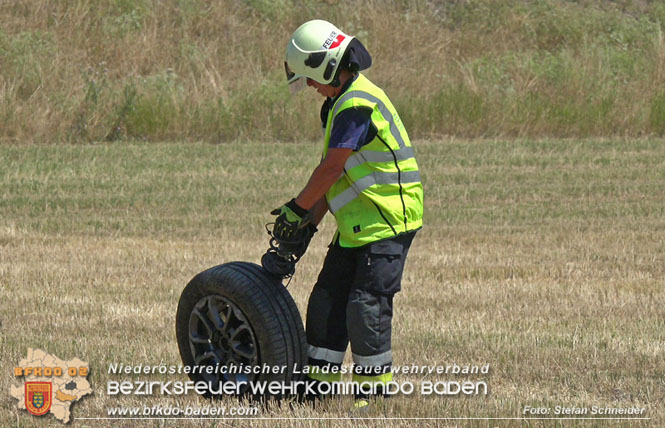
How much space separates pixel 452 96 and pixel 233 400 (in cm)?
1426

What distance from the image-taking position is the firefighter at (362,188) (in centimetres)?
540

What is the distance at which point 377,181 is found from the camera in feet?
18.0

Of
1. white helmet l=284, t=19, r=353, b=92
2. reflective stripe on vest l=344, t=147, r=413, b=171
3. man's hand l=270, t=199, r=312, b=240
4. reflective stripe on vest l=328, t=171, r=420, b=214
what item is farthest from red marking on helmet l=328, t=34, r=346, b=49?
man's hand l=270, t=199, r=312, b=240

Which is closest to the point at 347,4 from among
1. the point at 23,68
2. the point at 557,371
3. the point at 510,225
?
the point at 23,68

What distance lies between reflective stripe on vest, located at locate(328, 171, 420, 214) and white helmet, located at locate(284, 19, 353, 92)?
1.68 ft

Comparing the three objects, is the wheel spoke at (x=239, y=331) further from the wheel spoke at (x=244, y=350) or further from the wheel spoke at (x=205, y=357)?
the wheel spoke at (x=205, y=357)

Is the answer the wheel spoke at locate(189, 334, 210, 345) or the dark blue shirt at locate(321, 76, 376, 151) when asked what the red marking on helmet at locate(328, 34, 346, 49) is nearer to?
the dark blue shirt at locate(321, 76, 376, 151)

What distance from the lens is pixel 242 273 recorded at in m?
5.71

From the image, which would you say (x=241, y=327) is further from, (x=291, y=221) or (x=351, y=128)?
(x=351, y=128)

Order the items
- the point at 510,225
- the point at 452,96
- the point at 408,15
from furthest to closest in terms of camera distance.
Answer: the point at 408,15
the point at 452,96
the point at 510,225

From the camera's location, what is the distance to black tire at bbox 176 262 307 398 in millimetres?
5598

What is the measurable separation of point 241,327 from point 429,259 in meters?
5.36

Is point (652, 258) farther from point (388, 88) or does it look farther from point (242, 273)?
point (388, 88)

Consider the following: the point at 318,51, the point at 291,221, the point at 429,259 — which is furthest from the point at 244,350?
the point at 429,259
